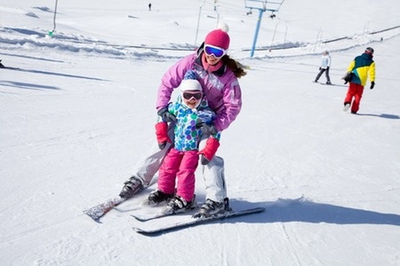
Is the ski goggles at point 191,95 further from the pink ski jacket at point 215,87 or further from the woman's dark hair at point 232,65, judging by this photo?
the woman's dark hair at point 232,65

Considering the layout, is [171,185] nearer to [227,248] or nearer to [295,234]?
[227,248]

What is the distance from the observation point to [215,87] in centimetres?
314

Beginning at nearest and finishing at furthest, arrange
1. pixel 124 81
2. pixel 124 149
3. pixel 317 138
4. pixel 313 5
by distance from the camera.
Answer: pixel 124 149, pixel 317 138, pixel 124 81, pixel 313 5

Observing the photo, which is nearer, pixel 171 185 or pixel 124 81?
pixel 171 185

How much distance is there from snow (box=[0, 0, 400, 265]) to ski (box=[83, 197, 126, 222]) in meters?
0.05

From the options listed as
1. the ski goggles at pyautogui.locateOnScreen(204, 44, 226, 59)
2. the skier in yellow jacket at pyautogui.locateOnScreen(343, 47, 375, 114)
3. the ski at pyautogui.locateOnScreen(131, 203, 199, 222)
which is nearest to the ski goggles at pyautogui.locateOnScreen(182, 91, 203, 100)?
the ski goggles at pyautogui.locateOnScreen(204, 44, 226, 59)

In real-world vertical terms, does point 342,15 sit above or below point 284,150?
above

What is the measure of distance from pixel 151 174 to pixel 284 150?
110 inches

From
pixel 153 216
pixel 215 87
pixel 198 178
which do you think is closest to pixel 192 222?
pixel 153 216

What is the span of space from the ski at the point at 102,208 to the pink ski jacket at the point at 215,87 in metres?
0.78

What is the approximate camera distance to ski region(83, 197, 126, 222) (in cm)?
282

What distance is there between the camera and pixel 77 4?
48.9 m

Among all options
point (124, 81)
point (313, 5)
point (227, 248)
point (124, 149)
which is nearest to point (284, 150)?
point (124, 149)

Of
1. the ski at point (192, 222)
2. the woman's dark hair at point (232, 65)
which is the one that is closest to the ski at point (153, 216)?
the ski at point (192, 222)
